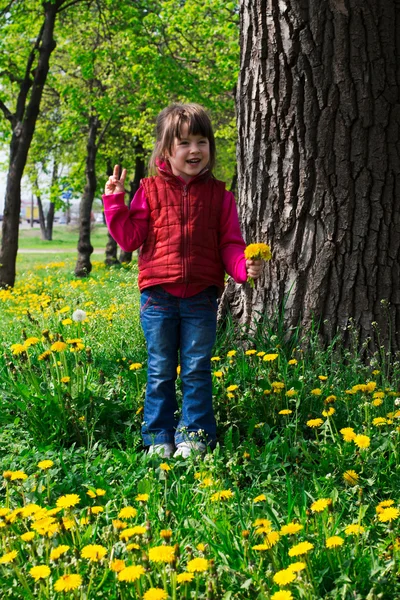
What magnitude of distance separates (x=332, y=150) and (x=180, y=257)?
53.8 inches

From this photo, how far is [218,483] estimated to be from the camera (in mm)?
2645

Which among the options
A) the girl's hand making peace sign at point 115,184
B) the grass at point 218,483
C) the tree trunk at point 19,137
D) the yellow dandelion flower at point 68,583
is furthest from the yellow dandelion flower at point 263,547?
the tree trunk at point 19,137

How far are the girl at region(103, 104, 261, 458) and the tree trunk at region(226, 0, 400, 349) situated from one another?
2.92 feet

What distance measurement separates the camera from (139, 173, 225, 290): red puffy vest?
3225 mm

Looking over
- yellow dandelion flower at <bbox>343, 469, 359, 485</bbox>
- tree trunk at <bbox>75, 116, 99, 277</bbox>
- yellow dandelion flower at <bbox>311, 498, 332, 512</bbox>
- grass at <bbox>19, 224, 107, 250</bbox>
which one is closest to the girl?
yellow dandelion flower at <bbox>343, 469, 359, 485</bbox>

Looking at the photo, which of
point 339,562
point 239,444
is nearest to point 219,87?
point 239,444

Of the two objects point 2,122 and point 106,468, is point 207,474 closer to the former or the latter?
point 106,468

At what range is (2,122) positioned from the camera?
606 inches

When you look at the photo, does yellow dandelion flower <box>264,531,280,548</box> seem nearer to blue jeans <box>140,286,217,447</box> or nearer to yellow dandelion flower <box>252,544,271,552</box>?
yellow dandelion flower <box>252,544,271,552</box>

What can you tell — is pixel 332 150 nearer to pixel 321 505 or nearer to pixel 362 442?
pixel 362 442

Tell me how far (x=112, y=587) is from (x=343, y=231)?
8.50 ft

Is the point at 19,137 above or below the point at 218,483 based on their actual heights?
above

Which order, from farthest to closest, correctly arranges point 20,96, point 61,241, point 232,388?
1. point 61,241
2. point 20,96
3. point 232,388

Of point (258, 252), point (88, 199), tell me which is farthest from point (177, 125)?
point (88, 199)
